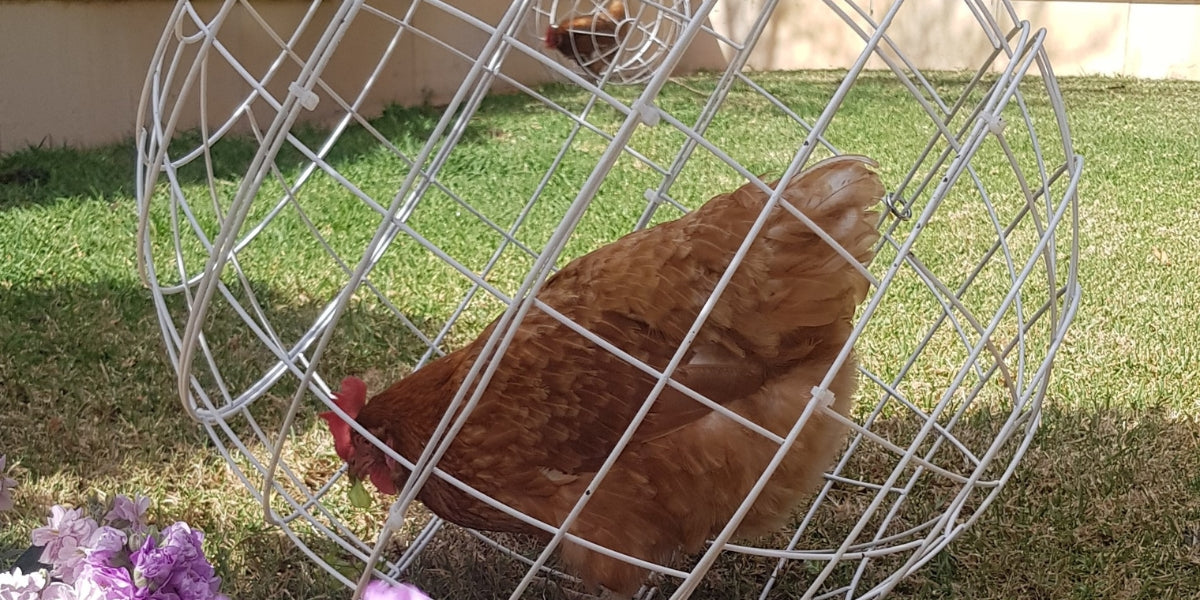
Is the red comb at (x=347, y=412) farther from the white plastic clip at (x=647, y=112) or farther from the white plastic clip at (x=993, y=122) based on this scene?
the white plastic clip at (x=993, y=122)

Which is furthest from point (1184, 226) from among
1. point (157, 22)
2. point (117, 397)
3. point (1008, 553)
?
point (157, 22)

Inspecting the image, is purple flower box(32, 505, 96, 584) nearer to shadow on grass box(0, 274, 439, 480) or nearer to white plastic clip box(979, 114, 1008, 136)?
shadow on grass box(0, 274, 439, 480)

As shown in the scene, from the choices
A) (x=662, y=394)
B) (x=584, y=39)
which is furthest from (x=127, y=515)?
(x=584, y=39)

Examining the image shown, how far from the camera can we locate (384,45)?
5.67m

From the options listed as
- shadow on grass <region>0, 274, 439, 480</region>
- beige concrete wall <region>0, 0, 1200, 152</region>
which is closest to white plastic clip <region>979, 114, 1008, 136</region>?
shadow on grass <region>0, 274, 439, 480</region>

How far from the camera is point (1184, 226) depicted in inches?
147

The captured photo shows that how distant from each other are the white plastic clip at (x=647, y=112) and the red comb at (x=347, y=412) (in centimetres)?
81

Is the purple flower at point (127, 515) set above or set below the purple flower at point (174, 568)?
below

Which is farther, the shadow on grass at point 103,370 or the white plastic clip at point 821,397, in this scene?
the shadow on grass at point 103,370

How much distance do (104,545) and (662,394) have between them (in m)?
0.75

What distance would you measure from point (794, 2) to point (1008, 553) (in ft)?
23.1

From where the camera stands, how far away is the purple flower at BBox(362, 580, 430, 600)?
1154 mm

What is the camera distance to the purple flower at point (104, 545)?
3.46 feet

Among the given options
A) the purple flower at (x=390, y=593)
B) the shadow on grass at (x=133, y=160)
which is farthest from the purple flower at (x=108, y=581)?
the shadow on grass at (x=133, y=160)
